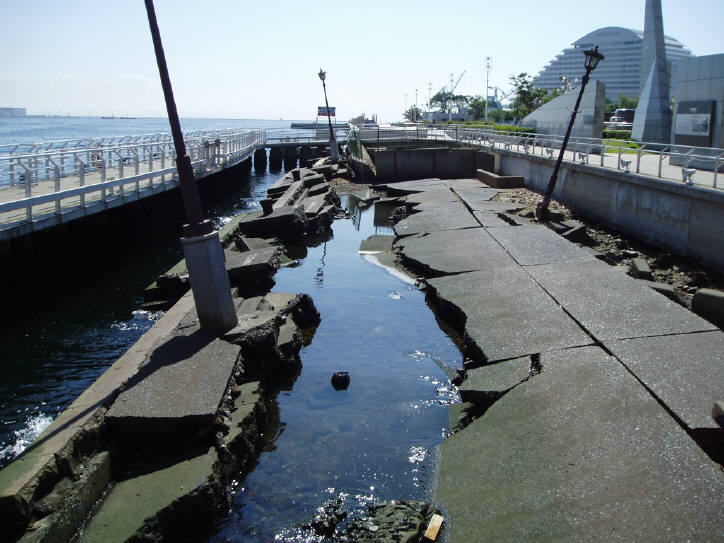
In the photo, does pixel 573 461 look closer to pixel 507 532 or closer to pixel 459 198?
pixel 507 532

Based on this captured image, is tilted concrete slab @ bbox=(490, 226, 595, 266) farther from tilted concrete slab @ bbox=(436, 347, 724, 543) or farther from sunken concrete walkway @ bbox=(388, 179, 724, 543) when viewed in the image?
tilted concrete slab @ bbox=(436, 347, 724, 543)

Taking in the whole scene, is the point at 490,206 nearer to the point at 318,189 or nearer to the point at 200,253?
the point at 318,189

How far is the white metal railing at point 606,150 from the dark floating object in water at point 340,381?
8.17m

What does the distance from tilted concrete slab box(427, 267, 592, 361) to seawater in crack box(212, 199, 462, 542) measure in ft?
1.83

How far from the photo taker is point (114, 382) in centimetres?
589

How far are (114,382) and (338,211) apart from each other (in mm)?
15341

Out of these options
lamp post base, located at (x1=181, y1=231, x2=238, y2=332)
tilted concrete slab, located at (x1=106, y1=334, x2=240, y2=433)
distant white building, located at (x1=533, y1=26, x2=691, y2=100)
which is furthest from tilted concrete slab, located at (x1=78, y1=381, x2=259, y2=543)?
distant white building, located at (x1=533, y1=26, x2=691, y2=100)

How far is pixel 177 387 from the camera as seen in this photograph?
18.1 ft

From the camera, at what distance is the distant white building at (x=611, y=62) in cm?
15962

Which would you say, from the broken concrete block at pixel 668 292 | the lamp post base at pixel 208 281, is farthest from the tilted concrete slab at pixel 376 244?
the lamp post base at pixel 208 281

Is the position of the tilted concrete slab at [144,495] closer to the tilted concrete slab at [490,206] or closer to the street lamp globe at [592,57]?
the tilted concrete slab at [490,206]

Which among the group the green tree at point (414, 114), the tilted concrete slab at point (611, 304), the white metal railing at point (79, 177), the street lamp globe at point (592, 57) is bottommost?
the tilted concrete slab at point (611, 304)

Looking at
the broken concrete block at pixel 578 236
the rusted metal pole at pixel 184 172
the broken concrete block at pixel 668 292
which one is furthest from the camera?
the broken concrete block at pixel 578 236

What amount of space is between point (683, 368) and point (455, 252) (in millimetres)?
6393
